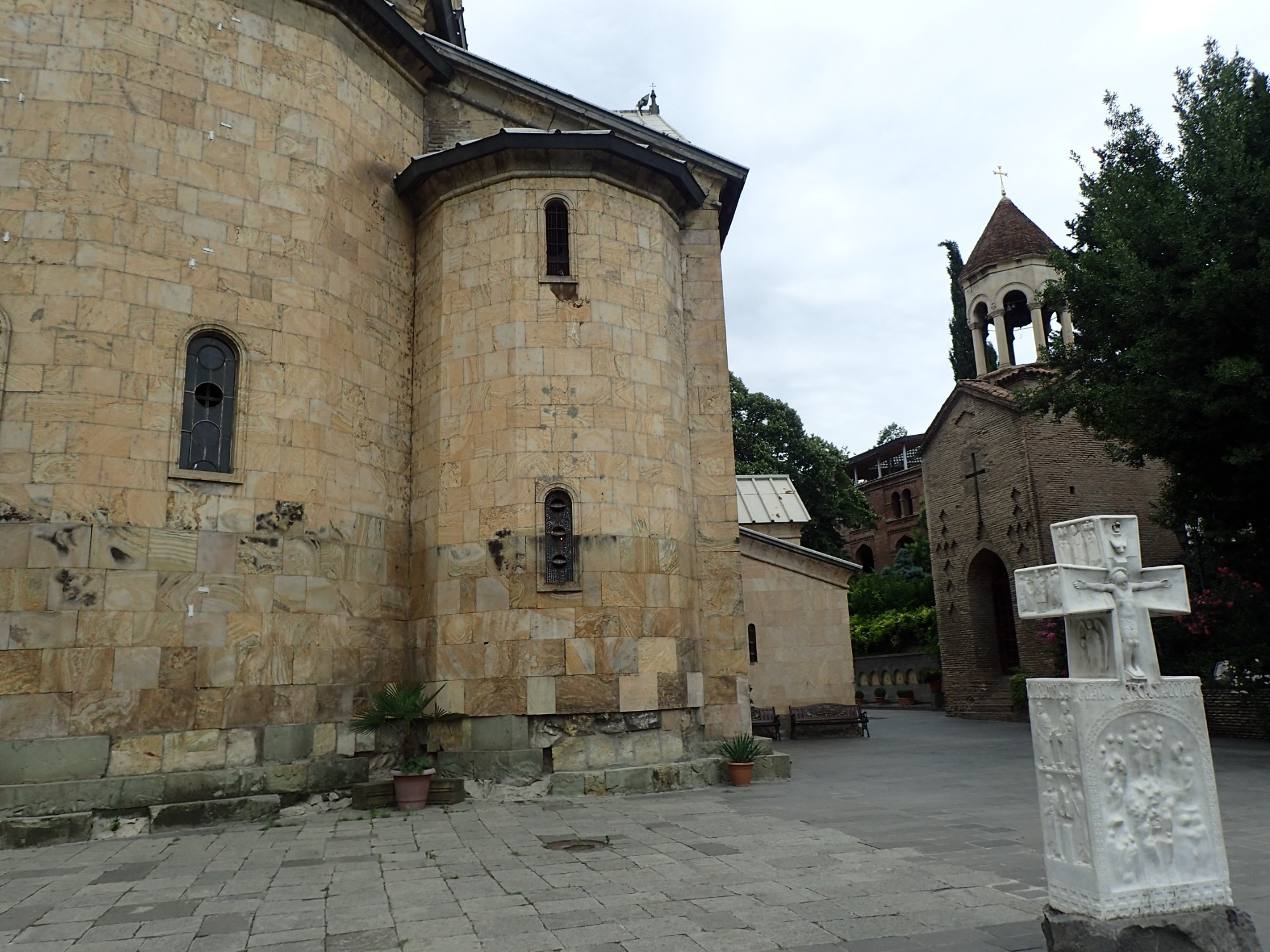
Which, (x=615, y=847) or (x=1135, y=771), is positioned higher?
(x=1135, y=771)

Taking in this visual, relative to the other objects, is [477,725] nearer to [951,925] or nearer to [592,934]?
[592,934]

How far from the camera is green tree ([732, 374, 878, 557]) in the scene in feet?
129

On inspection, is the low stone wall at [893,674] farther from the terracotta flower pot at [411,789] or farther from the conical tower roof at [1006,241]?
the terracotta flower pot at [411,789]

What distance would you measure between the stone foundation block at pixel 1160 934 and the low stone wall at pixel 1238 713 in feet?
46.2

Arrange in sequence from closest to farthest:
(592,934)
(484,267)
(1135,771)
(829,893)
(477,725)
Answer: (1135,771) → (592,934) → (829,893) → (477,725) → (484,267)

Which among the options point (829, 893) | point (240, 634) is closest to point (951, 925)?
point (829, 893)

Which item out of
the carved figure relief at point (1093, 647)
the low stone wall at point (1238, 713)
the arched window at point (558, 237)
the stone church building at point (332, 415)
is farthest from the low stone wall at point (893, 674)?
the carved figure relief at point (1093, 647)

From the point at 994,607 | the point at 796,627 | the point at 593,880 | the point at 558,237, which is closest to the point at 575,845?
the point at 593,880

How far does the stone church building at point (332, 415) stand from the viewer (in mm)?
9344

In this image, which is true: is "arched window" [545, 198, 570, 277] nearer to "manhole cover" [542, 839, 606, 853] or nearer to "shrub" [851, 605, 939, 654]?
"manhole cover" [542, 839, 606, 853]

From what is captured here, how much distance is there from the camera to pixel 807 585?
20.3m

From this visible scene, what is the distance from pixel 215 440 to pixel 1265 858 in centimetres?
1077

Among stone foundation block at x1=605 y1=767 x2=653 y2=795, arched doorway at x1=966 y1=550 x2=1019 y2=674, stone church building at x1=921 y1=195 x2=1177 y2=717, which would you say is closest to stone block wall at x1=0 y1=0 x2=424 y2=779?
stone foundation block at x1=605 y1=767 x2=653 y2=795

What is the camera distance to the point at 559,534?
37.2 ft
